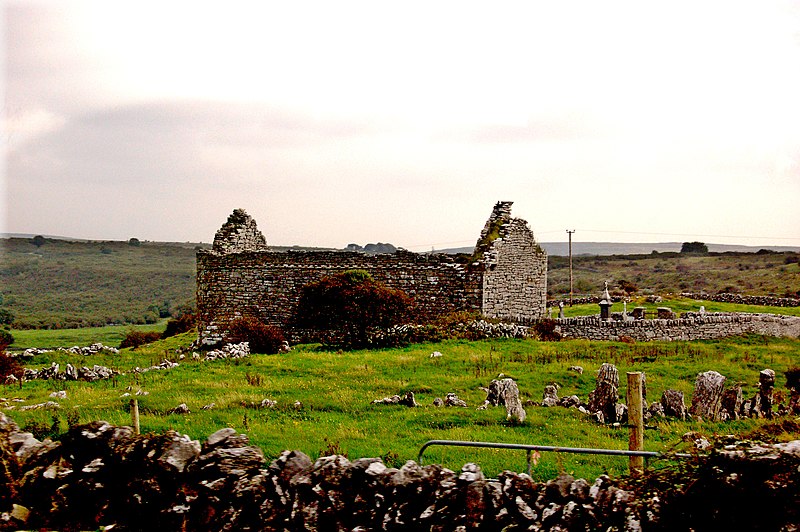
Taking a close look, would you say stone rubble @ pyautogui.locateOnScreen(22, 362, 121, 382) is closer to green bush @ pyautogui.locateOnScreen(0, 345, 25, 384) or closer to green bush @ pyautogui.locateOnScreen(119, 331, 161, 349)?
green bush @ pyautogui.locateOnScreen(0, 345, 25, 384)

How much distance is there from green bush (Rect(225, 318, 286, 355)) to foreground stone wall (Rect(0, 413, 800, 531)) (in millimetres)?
16404

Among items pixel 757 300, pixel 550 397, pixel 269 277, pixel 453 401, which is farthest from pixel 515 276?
pixel 757 300

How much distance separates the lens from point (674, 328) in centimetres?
2988

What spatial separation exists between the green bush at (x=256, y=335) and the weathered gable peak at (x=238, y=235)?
361 cm

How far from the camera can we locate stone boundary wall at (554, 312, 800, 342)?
28.3 meters

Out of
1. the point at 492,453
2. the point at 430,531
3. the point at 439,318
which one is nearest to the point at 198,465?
the point at 430,531

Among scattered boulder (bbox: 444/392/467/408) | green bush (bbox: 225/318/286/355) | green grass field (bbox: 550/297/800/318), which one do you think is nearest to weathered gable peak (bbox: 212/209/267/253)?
green bush (bbox: 225/318/286/355)

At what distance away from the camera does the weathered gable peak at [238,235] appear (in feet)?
101

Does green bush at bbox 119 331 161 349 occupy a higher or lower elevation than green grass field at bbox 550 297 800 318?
lower

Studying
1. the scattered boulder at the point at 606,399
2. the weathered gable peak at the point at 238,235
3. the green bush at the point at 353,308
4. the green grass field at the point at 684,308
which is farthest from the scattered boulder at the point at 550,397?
the green grass field at the point at 684,308

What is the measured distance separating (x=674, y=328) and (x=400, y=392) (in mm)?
18014

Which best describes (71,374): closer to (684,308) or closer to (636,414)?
(636,414)

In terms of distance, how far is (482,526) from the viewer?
759 cm

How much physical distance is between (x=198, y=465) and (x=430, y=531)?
2787 millimetres
